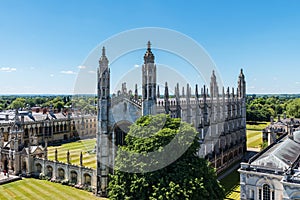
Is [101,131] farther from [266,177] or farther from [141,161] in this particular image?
[266,177]

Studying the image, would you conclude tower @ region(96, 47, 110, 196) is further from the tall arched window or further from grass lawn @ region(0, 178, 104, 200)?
the tall arched window

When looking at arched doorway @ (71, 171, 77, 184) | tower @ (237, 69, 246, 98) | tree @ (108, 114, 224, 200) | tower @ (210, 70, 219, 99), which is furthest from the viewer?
tower @ (237, 69, 246, 98)

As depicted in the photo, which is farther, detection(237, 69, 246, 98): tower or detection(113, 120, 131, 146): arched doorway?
detection(237, 69, 246, 98): tower

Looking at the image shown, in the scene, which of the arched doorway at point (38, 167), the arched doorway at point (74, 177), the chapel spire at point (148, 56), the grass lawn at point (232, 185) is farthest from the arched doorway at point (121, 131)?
the arched doorway at point (38, 167)

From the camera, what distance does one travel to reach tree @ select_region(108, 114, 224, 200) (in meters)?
18.3

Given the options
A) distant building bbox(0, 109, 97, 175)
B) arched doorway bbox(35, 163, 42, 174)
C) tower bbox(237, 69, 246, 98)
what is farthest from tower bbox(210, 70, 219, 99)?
arched doorway bbox(35, 163, 42, 174)

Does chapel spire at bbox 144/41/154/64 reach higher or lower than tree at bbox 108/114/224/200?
higher

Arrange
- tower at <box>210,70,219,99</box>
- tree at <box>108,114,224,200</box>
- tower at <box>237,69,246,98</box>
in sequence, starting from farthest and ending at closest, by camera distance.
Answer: tower at <box>237,69,246,98</box> → tower at <box>210,70,219,99</box> → tree at <box>108,114,224,200</box>

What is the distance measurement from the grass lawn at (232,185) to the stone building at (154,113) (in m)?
2.69

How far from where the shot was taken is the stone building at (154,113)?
27.5 meters

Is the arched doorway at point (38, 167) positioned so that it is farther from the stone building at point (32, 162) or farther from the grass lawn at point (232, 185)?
the grass lawn at point (232, 185)

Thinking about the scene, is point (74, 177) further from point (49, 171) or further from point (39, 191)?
point (49, 171)

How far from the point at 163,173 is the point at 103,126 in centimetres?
1050

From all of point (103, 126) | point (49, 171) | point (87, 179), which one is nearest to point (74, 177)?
point (87, 179)
